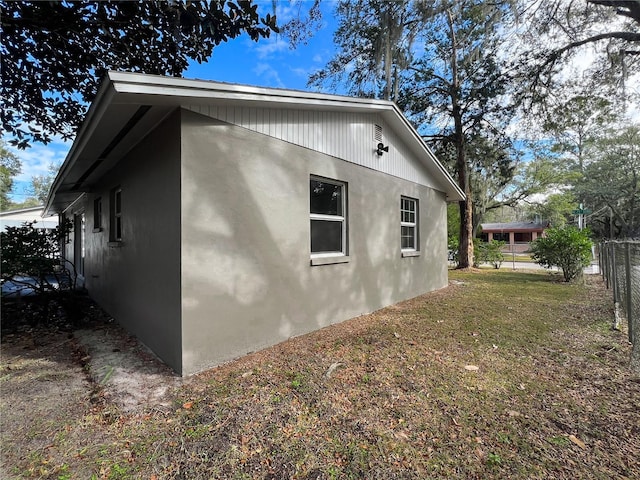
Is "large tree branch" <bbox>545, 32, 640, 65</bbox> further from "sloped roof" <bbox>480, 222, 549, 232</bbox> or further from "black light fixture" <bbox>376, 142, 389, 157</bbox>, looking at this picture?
"sloped roof" <bbox>480, 222, 549, 232</bbox>

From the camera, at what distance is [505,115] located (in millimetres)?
12797

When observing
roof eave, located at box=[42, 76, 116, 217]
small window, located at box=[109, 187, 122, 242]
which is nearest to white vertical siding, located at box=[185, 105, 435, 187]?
roof eave, located at box=[42, 76, 116, 217]

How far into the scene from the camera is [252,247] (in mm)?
4176

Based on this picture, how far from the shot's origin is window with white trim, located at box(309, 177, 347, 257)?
540 cm

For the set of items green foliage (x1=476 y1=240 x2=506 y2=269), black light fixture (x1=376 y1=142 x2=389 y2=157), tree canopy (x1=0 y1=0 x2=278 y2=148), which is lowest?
green foliage (x1=476 y1=240 x2=506 y2=269)

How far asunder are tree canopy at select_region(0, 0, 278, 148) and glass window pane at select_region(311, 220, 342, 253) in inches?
140

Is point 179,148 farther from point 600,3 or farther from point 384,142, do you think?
point 600,3

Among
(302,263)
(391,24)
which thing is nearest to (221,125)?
(302,263)

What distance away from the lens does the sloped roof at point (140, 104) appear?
10.1 feet

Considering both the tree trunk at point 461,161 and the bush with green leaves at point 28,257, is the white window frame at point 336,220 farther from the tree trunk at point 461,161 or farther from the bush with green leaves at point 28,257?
the tree trunk at point 461,161

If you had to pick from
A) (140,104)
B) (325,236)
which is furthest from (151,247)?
(325,236)

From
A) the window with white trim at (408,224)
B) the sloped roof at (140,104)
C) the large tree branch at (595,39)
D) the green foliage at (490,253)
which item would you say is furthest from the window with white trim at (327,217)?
the green foliage at (490,253)

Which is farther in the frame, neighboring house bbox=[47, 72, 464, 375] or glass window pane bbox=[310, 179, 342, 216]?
glass window pane bbox=[310, 179, 342, 216]

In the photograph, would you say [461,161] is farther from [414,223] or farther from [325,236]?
[325,236]
